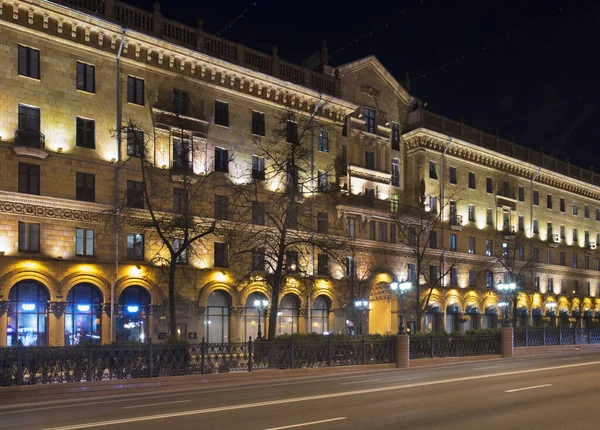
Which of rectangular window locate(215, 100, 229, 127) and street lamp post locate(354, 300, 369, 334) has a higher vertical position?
rectangular window locate(215, 100, 229, 127)

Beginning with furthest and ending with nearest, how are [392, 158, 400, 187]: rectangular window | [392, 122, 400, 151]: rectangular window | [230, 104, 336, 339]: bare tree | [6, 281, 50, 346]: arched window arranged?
[392, 122, 400, 151]: rectangular window, [392, 158, 400, 187]: rectangular window, [230, 104, 336, 339]: bare tree, [6, 281, 50, 346]: arched window

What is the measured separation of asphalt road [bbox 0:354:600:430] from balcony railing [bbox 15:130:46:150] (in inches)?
662

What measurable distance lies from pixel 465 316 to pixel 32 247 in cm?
3625

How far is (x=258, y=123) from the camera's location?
42.4 metres

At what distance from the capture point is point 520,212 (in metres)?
62.7

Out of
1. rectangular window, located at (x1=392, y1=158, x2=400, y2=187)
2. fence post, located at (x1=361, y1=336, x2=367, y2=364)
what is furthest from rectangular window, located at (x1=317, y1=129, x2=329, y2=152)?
fence post, located at (x1=361, y1=336, x2=367, y2=364)

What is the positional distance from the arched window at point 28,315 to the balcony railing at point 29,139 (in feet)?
21.9

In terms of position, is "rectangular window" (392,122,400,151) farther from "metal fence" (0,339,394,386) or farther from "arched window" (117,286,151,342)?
"metal fence" (0,339,394,386)

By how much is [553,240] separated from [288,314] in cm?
3582

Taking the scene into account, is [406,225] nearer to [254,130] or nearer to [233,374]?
[254,130]

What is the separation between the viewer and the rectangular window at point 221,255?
39375 mm

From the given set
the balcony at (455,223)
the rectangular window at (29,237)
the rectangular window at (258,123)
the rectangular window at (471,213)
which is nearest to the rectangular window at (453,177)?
the balcony at (455,223)

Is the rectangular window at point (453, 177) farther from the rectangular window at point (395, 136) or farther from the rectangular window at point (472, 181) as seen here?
the rectangular window at point (395, 136)

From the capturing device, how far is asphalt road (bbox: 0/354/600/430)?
12.7m
